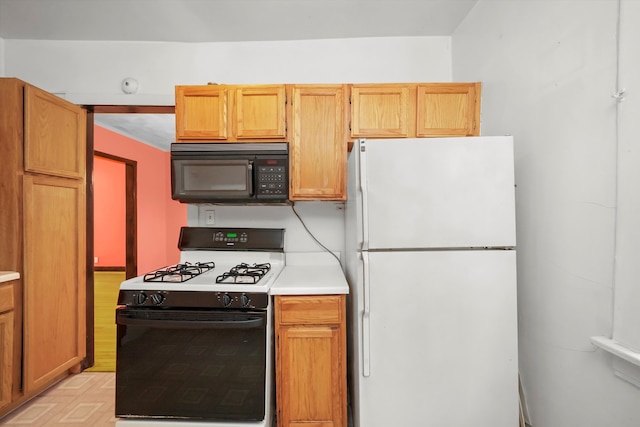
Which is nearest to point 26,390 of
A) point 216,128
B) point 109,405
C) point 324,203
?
point 109,405

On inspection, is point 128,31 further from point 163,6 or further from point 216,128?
point 216,128

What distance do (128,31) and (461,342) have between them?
2.95 m

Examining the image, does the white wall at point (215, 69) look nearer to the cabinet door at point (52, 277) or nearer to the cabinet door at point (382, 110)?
the cabinet door at point (382, 110)

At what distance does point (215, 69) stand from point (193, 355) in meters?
2.02

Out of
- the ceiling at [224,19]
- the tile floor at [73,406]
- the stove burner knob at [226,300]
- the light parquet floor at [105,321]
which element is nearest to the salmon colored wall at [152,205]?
the light parquet floor at [105,321]

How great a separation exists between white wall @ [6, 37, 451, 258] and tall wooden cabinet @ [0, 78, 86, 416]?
1.16ft

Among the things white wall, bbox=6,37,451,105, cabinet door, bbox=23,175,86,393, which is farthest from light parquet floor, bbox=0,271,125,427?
white wall, bbox=6,37,451,105

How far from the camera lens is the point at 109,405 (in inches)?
74.6

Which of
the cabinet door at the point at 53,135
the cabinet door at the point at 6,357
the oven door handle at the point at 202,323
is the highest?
the cabinet door at the point at 53,135

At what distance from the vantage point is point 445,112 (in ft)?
5.96

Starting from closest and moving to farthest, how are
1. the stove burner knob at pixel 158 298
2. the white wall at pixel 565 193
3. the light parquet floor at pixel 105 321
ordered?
the white wall at pixel 565 193
the stove burner knob at pixel 158 298
the light parquet floor at pixel 105 321

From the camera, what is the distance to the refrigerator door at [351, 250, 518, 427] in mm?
1304

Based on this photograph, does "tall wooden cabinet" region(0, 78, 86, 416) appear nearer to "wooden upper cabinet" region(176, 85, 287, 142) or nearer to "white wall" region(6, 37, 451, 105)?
"white wall" region(6, 37, 451, 105)

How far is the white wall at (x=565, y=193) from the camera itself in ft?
3.41
